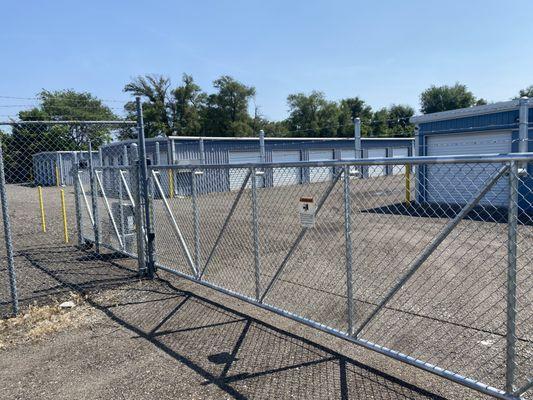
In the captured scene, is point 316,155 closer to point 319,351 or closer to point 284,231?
point 284,231

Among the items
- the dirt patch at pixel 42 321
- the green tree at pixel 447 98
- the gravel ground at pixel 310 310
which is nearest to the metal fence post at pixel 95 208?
the gravel ground at pixel 310 310

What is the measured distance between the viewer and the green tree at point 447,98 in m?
62.9

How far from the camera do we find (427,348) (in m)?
3.89

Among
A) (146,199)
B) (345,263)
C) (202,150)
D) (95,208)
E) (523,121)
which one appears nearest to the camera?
(345,263)

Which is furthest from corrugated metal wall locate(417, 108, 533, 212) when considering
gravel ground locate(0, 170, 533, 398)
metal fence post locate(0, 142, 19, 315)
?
metal fence post locate(0, 142, 19, 315)

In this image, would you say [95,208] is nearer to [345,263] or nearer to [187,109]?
[345,263]

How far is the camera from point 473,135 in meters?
13.8

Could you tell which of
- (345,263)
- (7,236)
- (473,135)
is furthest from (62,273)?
Answer: (473,135)

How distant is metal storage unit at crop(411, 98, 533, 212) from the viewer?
11641 mm

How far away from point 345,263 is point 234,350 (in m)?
2.45

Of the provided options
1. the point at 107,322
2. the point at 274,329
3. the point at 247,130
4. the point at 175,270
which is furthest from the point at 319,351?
the point at 247,130

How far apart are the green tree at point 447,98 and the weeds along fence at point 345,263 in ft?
189

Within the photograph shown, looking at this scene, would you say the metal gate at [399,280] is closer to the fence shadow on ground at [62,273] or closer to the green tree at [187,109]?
the fence shadow on ground at [62,273]

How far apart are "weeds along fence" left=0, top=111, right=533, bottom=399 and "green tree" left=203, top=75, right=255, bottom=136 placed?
41.9 metres
